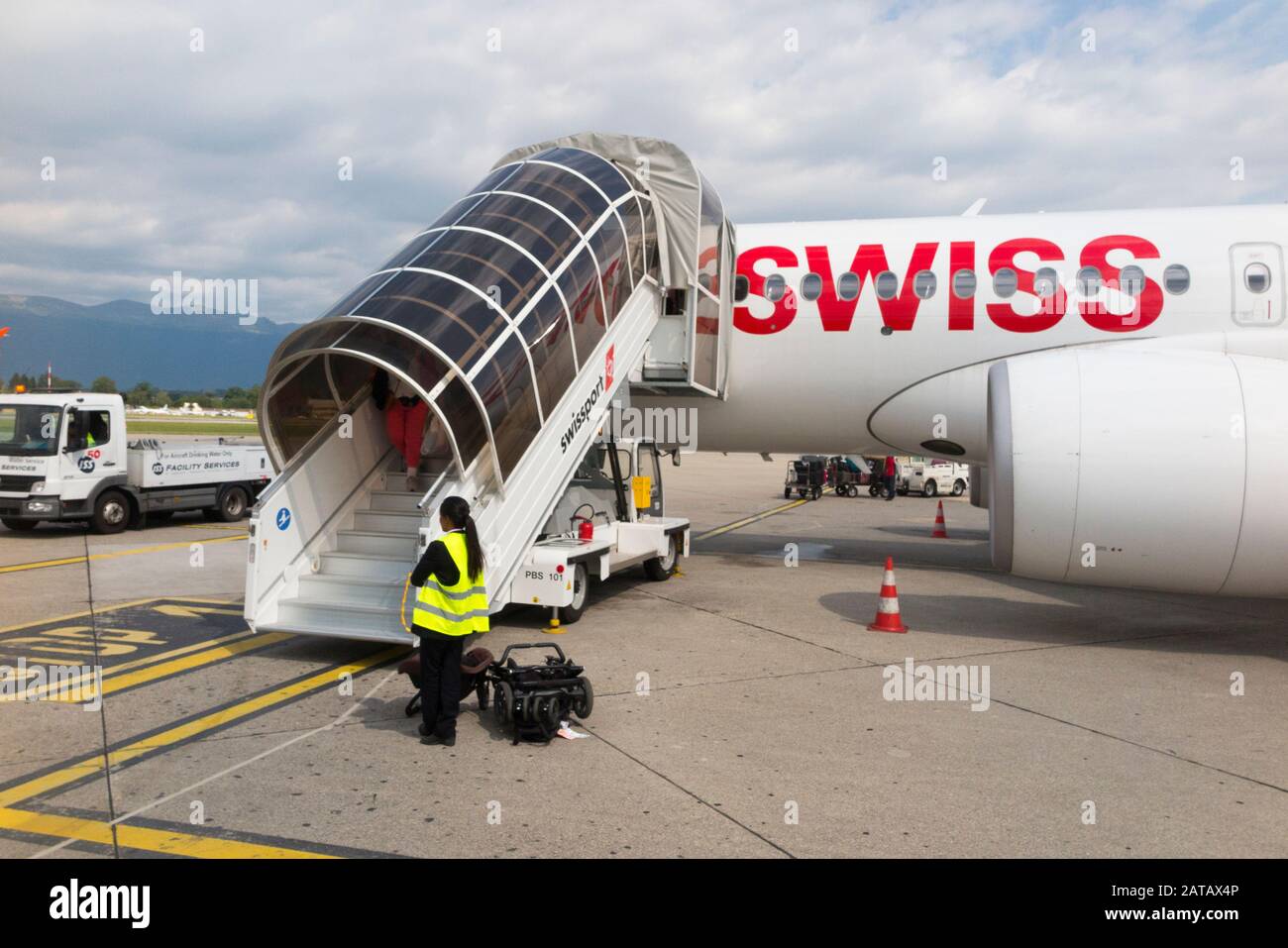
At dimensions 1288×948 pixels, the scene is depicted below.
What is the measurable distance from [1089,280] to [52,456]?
1868cm

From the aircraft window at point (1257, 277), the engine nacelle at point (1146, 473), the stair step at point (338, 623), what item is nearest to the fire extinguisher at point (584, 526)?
the stair step at point (338, 623)

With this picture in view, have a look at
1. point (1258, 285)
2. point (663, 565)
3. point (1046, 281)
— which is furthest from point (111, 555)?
point (1258, 285)

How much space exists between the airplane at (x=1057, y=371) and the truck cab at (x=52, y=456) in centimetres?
1248

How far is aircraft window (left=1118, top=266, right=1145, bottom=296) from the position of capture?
13.1 m

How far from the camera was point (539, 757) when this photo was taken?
6.61m

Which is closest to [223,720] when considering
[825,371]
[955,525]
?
[825,371]

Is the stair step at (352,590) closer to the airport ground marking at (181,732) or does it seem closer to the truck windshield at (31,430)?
the airport ground marking at (181,732)

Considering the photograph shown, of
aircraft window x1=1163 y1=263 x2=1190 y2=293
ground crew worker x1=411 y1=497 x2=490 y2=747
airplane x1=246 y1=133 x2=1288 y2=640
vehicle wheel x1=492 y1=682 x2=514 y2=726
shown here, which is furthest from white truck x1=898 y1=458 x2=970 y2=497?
ground crew worker x1=411 y1=497 x2=490 y2=747

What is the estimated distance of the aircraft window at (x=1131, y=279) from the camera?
13086mm

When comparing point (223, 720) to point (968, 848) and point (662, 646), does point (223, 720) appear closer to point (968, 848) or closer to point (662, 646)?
point (662, 646)

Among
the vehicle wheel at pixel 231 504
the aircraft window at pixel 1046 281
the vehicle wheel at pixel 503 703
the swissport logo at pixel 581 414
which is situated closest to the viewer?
the vehicle wheel at pixel 503 703

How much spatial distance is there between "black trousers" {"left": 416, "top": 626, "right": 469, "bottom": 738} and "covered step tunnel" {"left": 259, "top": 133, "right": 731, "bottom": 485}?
252 centimetres

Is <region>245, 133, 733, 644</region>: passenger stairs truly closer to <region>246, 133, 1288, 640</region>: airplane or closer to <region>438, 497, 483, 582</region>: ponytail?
<region>246, 133, 1288, 640</region>: airplane
